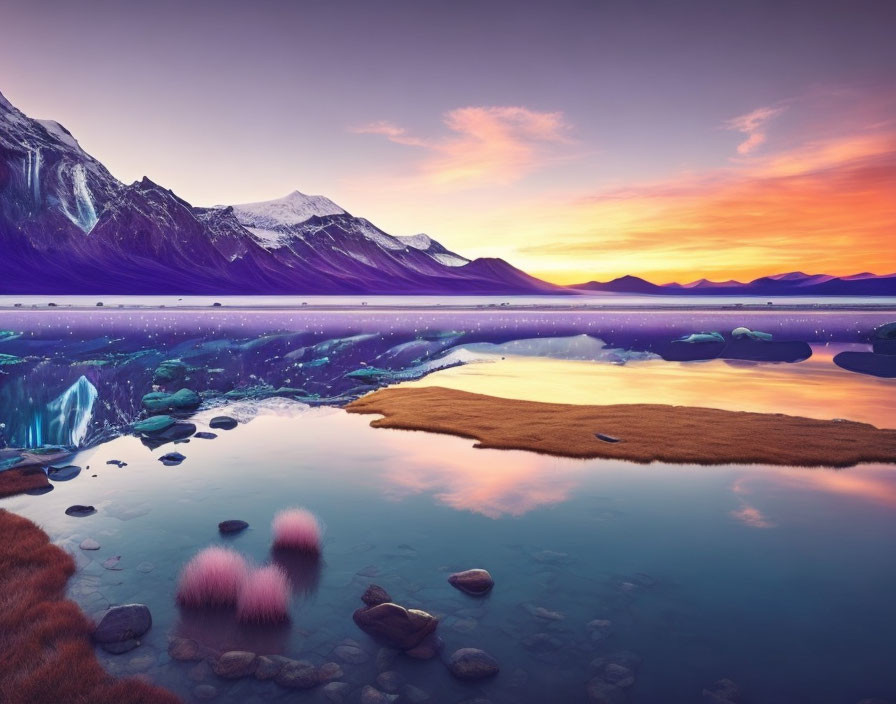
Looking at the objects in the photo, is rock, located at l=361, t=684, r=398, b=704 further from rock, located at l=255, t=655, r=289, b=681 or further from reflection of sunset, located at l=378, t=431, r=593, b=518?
reflection of sunset, located at l=378, t=431, r=593, b=518

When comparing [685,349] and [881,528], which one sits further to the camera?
[685,349]

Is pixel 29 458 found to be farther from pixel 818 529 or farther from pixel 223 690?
pixel 818 529

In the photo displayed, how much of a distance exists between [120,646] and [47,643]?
92 cm

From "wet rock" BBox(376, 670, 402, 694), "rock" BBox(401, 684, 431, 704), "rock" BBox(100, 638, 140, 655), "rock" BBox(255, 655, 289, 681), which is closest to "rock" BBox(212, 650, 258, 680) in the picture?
"rock" BBox(255, 655, 289, 681)

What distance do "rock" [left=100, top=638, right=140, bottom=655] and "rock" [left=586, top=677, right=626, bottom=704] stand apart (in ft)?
18.7

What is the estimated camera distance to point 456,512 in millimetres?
11711

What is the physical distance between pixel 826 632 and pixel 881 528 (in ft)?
15.2

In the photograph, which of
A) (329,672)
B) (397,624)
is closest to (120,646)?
(329,672)

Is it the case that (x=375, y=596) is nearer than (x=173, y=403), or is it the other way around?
(x=375, y=596)

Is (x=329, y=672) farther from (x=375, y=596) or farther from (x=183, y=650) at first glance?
(x=183, y=650)

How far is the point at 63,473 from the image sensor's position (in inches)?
560

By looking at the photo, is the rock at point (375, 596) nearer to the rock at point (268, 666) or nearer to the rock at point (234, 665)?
the rock at point (268, 666)

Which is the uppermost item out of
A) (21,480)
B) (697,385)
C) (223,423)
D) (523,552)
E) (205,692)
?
(697,385)

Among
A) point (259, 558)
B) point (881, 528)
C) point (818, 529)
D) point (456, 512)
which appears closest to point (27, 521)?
point (259, 558)
